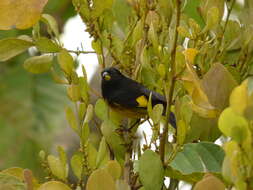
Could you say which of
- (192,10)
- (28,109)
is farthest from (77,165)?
(28,109)

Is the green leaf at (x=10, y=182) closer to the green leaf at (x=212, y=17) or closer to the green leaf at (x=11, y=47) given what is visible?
the green leaf at (x=11, y=47)

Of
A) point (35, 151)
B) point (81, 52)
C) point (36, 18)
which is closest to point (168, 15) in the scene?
point (81, 52)

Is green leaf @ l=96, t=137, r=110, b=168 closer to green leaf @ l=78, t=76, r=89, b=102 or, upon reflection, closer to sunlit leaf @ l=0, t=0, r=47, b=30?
green leaf @ l=78, t=76, r=89, b=102

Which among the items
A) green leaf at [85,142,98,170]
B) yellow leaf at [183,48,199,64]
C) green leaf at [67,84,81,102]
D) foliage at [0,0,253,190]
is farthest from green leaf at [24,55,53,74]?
yellow leaf at [183,48,199,64]

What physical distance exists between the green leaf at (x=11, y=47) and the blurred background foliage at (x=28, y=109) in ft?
7.92

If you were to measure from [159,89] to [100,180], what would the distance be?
305mm

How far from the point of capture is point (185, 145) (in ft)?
3.52

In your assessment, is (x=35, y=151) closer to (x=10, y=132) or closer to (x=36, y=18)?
(x=10, y=132)

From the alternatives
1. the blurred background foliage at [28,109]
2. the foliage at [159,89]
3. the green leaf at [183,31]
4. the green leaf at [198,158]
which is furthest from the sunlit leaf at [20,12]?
the blurred background foliage at [28,109]

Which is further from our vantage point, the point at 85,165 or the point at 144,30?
the point at 144,30

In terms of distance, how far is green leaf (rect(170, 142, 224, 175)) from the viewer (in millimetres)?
1038

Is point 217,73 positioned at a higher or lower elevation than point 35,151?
higher

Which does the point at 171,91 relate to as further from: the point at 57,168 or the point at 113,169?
the point at 57,168

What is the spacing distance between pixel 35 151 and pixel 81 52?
101 inches
